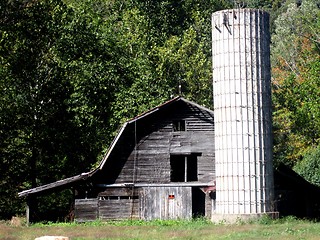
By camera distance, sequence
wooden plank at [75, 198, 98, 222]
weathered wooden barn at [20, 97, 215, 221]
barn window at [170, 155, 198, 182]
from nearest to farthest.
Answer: weathered wooden barn at [20, 97, 215, 221] → wooden plank at [75, 198, 98, 222] → barn window at [170, 155, 198, 182]

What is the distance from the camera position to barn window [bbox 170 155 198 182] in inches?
1747

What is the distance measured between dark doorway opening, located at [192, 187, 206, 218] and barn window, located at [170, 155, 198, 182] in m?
1.61

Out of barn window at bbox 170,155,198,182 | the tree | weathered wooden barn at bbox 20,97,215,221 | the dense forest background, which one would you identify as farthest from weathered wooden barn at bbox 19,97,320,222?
the tree

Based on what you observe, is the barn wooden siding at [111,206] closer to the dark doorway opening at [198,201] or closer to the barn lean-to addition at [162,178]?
the barn lean-to addition at [162,178]

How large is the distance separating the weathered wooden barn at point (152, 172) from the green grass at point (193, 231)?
3.26 metres

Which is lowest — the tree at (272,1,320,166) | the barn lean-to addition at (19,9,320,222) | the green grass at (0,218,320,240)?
the green grass at (0,218,320,240)

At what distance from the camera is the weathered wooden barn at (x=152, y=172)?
42.7 metres

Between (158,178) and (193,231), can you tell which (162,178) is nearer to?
(158,178)

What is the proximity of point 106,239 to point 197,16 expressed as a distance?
37809 mm

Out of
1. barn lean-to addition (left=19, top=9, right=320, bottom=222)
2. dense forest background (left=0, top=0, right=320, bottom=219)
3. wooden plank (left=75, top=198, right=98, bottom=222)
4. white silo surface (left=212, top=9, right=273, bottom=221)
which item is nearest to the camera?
white silo surface (left=212, top=9, right=273, bottom=221)

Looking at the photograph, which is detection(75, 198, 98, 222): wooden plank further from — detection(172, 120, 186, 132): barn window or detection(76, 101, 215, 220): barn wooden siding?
detection(172, 120, 186, 132): barn window

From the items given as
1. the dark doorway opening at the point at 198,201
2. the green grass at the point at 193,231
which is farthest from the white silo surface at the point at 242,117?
the dark doorway opening at the point at 198,201

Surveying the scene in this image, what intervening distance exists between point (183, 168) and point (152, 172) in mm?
3061

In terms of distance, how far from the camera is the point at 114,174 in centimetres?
4319
